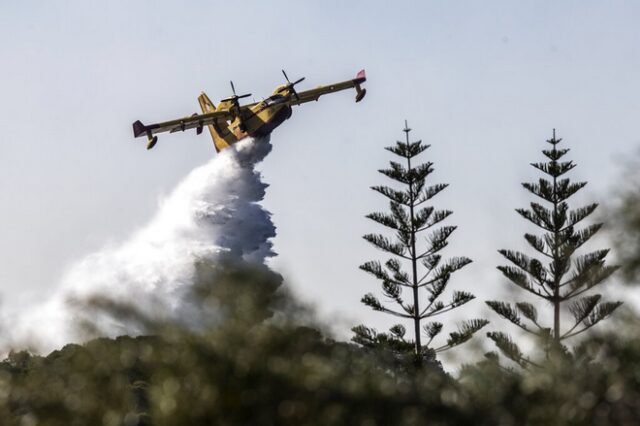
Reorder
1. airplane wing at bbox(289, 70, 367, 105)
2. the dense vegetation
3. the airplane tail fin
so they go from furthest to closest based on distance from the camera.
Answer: the airplane tail fin
airplane wing at bbox(289, 70, 367, 105)
the dense vegetation

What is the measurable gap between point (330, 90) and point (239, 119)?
6012mm

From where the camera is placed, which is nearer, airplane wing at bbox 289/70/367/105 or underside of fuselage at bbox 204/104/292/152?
underside of fuselage at bbox 204/104/292/152

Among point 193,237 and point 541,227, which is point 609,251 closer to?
point 541,227

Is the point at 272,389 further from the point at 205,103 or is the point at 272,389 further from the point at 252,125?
the point at 205,103

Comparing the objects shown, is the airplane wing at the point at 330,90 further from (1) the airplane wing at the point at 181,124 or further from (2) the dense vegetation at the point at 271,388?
(2) the dense vegetation at the point at 271,388

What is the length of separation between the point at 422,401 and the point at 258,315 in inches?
135

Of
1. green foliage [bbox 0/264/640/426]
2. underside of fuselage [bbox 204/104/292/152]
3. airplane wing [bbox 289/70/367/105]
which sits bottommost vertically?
green foliage [bbox 0/264/640/426]

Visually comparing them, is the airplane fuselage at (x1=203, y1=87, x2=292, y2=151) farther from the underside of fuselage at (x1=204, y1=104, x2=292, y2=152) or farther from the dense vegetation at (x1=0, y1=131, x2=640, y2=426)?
the dense vegetation at (x1=0, y1=131, x2=640, y2=426)

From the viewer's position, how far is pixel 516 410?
23.8 meters

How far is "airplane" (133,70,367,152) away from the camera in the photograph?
175ft

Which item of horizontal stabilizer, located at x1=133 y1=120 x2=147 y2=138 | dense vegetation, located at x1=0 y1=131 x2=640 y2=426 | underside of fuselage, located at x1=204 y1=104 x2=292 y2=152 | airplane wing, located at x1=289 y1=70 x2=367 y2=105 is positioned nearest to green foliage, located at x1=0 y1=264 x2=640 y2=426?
dense vegetation, located at x1=0 y1=131 x2=640 y2=426

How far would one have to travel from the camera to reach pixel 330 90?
5919 cm

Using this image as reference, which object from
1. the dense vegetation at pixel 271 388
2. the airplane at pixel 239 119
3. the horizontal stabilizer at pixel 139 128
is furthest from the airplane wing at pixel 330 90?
the dense vegetation at pixel 271 388

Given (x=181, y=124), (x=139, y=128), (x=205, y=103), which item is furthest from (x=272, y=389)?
(x=205, y=103)
